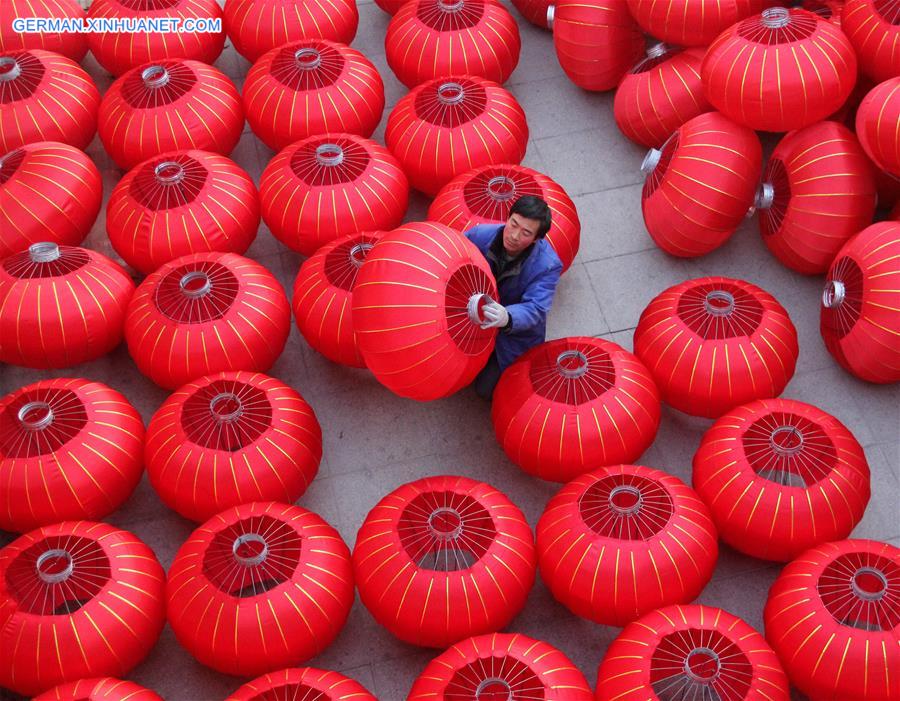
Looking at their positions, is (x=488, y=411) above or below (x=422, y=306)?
below

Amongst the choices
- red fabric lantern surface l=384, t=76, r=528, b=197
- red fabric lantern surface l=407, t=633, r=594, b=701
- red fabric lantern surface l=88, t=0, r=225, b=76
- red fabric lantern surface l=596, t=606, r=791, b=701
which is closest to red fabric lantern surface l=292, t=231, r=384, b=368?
red fabric lantern surface l=384, t=76, r=528, b=197

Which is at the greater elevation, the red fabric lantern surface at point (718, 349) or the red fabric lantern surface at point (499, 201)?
the red fabric lantern surface at point (499, 201)

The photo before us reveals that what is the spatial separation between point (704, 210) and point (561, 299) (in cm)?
98

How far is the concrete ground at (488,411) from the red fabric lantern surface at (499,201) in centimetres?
56

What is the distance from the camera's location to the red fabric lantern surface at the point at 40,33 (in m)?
7.50

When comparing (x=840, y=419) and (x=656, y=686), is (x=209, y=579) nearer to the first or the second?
(x=656, y=686)

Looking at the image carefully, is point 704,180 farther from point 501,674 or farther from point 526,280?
point 501,674

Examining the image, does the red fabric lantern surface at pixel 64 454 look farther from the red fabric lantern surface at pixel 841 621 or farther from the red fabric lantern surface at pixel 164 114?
the red fabric lantern surface at pixel 841 621

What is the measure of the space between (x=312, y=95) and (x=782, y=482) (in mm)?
3601

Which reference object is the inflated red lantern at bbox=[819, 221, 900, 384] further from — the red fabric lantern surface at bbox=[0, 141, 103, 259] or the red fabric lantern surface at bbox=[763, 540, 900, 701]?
the red fabric lantern surface at bbox=[0, 141, 103, 259]

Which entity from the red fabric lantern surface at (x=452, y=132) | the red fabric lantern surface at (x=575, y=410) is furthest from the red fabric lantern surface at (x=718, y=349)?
the red fabric lantern surface at (x=452, y=132)

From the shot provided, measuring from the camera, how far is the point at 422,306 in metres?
4.68

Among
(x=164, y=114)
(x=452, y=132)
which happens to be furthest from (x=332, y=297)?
(x=164, y=114)

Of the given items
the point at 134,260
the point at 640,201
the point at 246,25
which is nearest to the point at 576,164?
the point at 640,201
